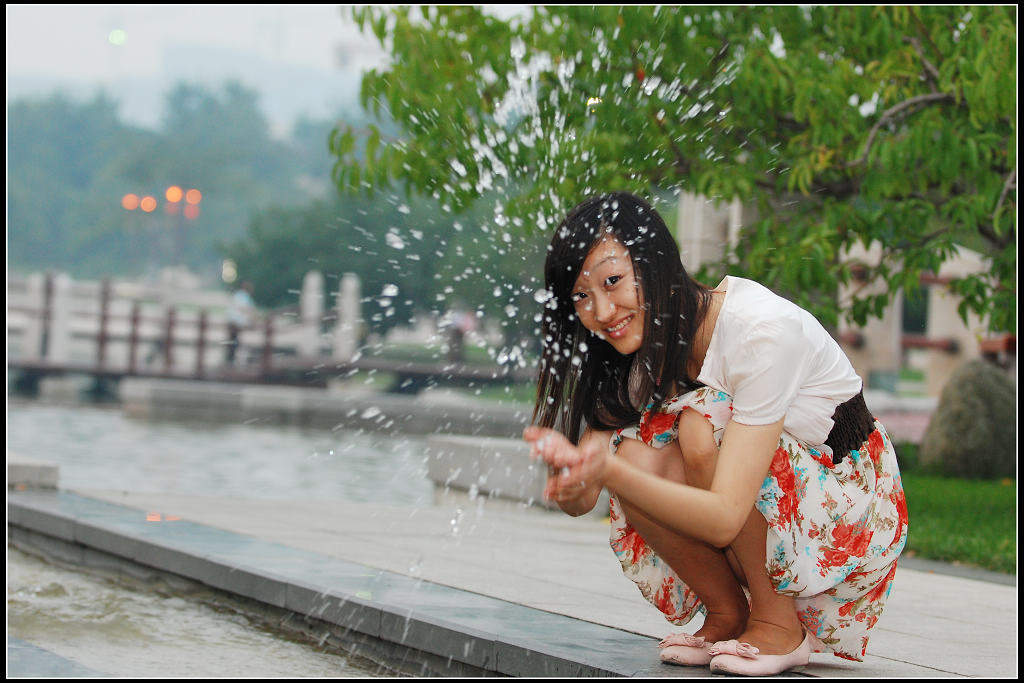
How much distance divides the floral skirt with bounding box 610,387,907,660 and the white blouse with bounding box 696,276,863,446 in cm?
8

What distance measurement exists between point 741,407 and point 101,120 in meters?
99.7

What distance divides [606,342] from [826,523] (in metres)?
0.71

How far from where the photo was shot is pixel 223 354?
2947 centimetres

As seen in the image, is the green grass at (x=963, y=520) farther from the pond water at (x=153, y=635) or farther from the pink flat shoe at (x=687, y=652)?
the pond water at (x=153, y=635)

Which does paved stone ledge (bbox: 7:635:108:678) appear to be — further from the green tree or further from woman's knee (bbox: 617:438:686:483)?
the green tree

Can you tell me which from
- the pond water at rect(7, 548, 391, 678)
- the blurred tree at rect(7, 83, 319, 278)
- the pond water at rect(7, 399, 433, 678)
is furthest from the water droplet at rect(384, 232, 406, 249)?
the blurred tree at rect(7, 83, 319, 278)

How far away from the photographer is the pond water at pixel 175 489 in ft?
12.3

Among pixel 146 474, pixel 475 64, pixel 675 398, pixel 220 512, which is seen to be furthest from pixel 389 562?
pixel 146 474

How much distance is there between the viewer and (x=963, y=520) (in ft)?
25.6

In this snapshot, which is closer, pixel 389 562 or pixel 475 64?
pixel 389 562

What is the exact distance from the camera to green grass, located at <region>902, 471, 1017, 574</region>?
20.5ft

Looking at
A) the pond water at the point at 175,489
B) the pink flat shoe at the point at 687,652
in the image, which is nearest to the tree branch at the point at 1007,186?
the pond water at the point at 175,489

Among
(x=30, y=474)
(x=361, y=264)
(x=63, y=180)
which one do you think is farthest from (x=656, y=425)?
(x=63, y=180)

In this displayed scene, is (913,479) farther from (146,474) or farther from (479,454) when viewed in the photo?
(146,474)
